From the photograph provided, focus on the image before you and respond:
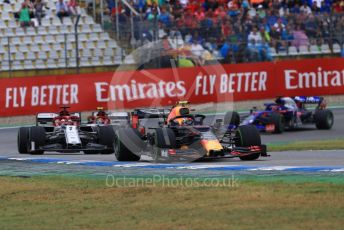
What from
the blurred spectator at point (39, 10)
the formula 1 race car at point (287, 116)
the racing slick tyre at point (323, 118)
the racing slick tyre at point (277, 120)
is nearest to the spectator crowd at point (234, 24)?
the blurred spectator at point (39, 10)

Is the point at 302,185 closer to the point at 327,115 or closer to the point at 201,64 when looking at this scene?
the point at 327,115

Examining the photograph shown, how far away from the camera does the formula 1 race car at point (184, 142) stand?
16484 mm

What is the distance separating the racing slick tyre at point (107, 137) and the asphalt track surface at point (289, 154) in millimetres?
522

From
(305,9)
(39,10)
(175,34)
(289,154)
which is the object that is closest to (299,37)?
(305,9)

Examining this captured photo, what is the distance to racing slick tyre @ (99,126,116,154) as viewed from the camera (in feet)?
66.2

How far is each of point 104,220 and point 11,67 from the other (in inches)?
829

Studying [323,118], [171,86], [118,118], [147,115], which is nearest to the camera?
[147,115]

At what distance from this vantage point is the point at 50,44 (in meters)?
31.8

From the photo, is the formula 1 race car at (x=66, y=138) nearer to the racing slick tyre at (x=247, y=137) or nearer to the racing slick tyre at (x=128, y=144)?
the racing slick tyre at (x=128, y=144)

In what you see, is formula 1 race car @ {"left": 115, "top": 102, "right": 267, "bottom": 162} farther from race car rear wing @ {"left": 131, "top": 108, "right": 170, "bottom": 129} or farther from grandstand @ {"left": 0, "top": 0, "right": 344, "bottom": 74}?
grandstand @ {"left": 0, "top": 0, "right": 344, "bottom": 74}

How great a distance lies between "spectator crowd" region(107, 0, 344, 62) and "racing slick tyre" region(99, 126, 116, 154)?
39.8 feet

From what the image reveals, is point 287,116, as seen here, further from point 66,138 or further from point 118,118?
point 66,138

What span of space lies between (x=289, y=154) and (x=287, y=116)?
25.5 feet

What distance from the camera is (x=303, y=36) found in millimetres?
34531
